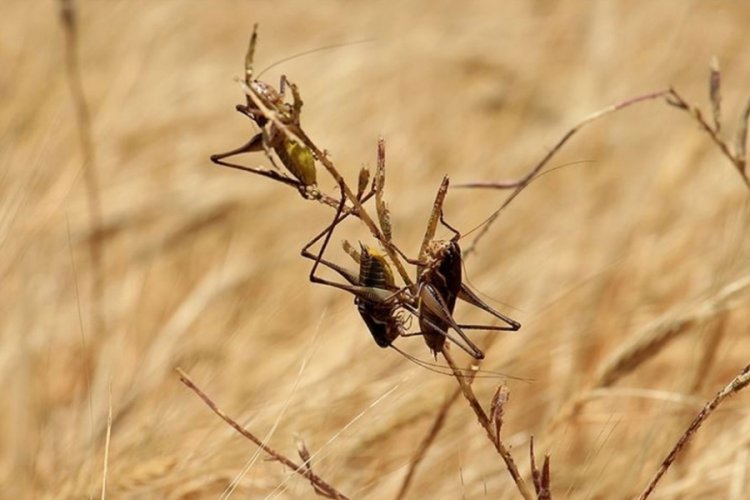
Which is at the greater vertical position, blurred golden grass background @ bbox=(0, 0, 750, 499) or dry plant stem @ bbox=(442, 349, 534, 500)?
blurred golden grass background @ bbox=(0, 0, 750, 499)

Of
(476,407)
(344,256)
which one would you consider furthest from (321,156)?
(344,256)

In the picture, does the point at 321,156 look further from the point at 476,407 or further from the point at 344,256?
the point at 344,256

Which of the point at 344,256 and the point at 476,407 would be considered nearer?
the point at 476,407

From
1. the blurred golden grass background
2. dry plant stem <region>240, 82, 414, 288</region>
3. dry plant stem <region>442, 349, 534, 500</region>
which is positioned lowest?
dry plant stem <region>442, 349, 534, 500</region>

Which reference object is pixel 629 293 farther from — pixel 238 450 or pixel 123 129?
pixel 123 129

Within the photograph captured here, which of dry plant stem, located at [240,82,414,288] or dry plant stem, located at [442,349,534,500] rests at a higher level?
dry plant stem, located at [240,82,414,288]

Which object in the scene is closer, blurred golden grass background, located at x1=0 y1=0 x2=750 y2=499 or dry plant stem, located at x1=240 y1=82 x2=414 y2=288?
dry plant stem, located at x1=240 y1=82 x2=414 y2=288

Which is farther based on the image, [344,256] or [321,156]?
[344,256]

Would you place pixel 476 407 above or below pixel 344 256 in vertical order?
below
